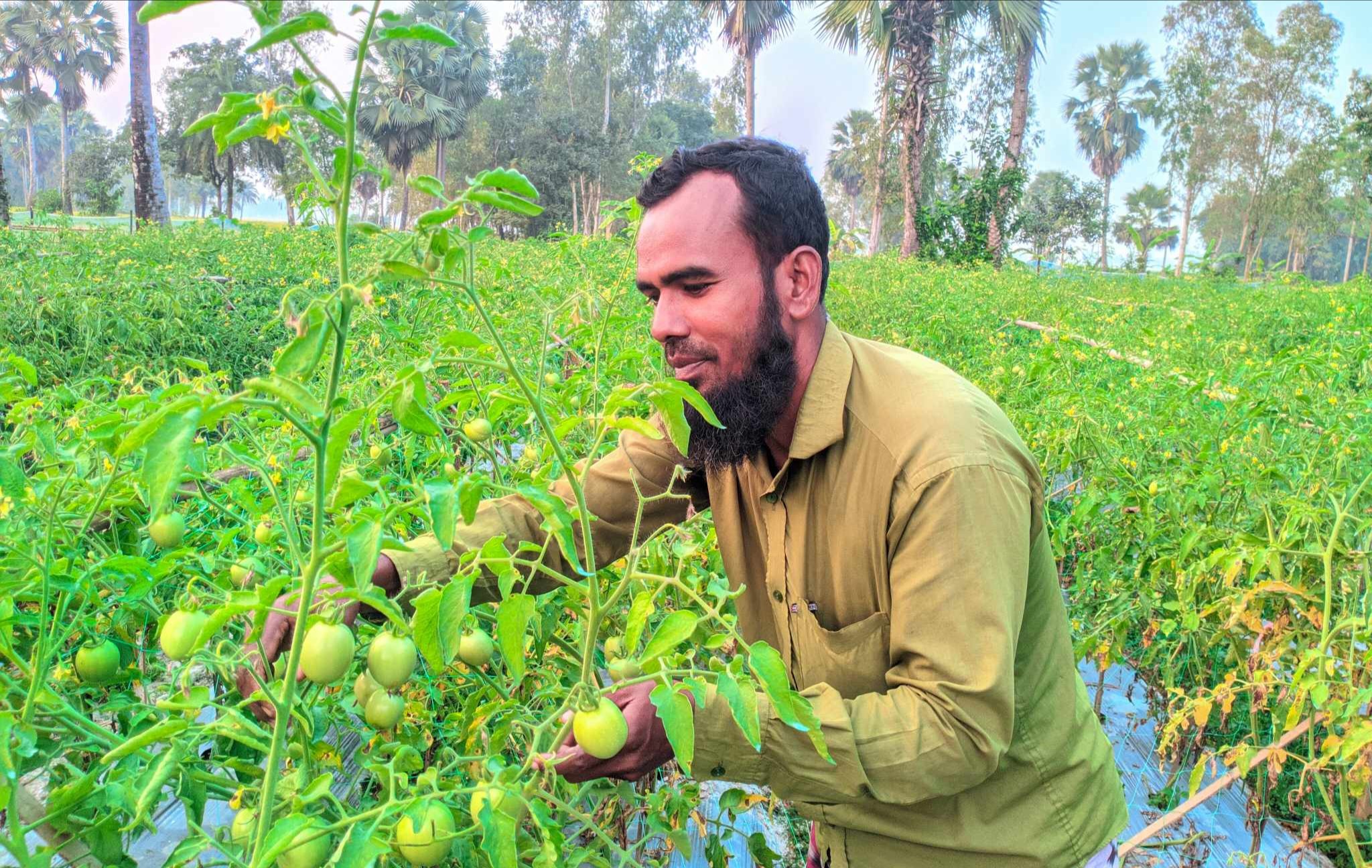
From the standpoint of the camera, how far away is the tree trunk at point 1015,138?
17766mm

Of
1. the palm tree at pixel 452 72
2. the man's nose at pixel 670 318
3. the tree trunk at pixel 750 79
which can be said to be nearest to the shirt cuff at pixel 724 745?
the man's nose at pixel 670 318

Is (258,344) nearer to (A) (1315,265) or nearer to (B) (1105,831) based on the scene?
(B) (1105,831)

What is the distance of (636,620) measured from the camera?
3.04 feet

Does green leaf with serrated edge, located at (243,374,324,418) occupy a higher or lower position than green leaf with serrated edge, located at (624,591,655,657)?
higher

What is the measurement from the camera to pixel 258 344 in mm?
4902

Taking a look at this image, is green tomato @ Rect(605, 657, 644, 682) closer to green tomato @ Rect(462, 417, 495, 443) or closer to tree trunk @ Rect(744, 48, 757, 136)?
green tomato @ Rect(462, 417, 495, 443)

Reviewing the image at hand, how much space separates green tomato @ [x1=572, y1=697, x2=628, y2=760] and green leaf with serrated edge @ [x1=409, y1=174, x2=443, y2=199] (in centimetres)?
47

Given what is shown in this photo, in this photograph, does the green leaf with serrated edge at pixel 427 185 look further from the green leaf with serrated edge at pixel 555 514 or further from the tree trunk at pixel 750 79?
the tree trunk at pixel 750 79

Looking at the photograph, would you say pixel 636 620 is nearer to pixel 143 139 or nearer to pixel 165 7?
pixel 165 7

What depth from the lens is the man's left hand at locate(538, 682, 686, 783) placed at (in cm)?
102

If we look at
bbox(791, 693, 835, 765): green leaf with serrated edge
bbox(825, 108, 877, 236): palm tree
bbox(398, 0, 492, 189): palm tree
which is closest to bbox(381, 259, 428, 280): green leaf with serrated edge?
bbox(791, 693, 835, 765): green leaf with serrated edge

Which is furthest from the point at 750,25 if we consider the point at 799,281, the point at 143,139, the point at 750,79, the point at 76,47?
the point at 76,47

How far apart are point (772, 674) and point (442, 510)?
0.32 m

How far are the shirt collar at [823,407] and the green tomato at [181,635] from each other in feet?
2.91
